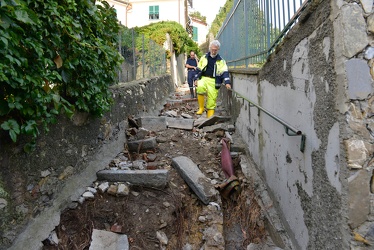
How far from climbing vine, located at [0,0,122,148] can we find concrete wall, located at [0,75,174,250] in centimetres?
21

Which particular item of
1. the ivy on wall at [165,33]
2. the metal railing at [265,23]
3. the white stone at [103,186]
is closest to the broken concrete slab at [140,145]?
the white stone at [103,186]

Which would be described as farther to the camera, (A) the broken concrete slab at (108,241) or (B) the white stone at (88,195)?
(B) the white stone at (88,195)

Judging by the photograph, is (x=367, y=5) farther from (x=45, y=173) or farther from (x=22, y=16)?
(x=45, y=173)

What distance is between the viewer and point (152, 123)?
5.34 metres

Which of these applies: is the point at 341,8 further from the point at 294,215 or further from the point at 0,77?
the point at 0,77

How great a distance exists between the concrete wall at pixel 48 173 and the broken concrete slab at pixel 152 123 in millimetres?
1151

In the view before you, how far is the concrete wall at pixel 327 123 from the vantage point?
61.5 inches

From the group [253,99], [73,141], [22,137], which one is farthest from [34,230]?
[253,99]

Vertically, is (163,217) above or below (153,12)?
below

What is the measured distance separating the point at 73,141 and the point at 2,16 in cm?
156

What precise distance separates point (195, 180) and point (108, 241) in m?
1.29

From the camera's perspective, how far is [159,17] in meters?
24.5

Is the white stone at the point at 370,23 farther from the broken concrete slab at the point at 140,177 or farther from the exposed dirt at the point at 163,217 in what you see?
the broken concrete slab at the point at 140,177

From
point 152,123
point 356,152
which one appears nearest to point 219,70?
point 152,123
